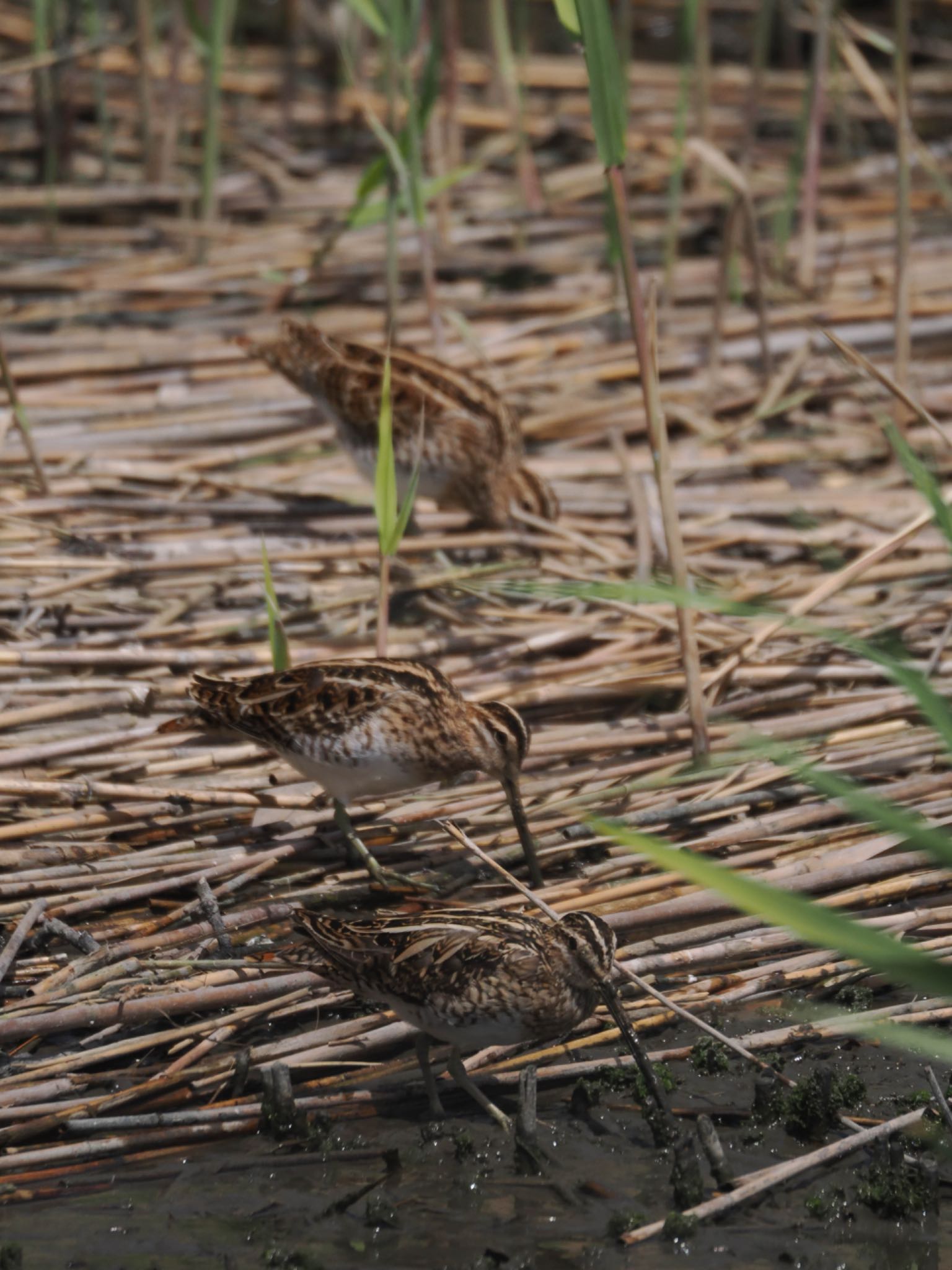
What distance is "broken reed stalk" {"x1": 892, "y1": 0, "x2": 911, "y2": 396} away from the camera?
656 centimetres

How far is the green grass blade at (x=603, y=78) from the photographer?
4.07 metres

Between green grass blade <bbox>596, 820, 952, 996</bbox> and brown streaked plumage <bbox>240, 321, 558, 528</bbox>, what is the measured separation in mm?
4205

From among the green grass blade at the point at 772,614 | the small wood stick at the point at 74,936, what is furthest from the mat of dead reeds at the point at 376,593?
the green grass blade at the point at 772,614

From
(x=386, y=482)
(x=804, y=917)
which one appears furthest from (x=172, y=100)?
(x=804, y=917)

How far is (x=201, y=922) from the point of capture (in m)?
4.42

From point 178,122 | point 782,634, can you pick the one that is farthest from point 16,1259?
point 178,122

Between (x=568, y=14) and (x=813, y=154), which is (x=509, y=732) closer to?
(x=568, y=14)

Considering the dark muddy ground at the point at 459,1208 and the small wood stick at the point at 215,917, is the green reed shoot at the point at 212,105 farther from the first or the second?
the dark muddy ground at the point at 459,1208

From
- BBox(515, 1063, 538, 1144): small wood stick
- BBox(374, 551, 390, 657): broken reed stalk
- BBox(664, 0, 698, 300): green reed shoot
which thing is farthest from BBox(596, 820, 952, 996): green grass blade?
BBox(664, 0, 698, 300): green reed shoot

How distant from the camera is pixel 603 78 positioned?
4.18 meters

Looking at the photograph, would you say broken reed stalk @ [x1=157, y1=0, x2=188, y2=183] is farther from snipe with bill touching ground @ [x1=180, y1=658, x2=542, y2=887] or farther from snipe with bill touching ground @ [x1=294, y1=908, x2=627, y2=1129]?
snipe with bill touching ground @ [x1=294, y1=908, x2=627, y2=1129]

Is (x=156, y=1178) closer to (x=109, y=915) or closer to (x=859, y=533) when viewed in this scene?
(x=109, y=915)

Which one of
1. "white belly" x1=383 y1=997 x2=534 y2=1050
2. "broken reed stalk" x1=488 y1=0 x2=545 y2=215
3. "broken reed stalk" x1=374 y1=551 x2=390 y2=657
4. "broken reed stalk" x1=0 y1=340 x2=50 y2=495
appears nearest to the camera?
"white belly" x1=383 y1=997 x2=534 y2=1050

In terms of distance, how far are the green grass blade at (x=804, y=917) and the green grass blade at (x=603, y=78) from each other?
240cm
